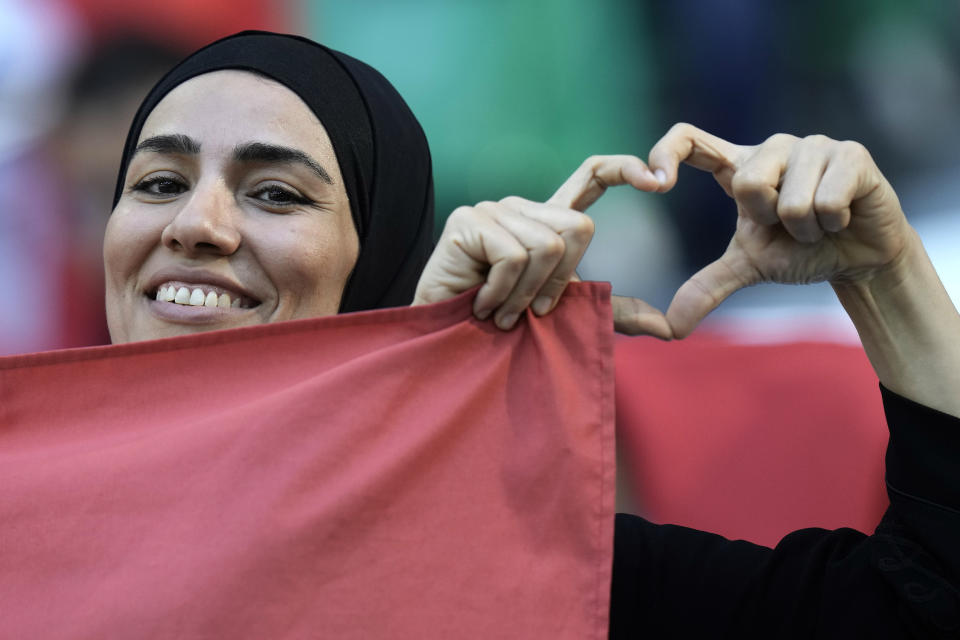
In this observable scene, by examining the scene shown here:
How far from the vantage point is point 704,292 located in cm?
108

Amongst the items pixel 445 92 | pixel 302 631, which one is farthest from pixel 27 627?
pixel 445 92

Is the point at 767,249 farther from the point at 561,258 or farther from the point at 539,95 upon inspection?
the point at 539,95

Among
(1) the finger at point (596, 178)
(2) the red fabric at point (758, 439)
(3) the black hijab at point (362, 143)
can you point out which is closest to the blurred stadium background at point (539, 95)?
(2) the red fabric at point (758, 439)

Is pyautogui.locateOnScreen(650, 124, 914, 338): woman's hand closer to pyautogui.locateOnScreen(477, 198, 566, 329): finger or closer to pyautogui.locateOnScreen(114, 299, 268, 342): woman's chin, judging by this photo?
pyautogui.locateOnScreen(477, 198, 566, 329): finger

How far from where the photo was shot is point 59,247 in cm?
244

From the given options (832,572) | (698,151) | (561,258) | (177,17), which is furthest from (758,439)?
(177,17)

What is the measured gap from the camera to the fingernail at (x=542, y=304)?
3.25ft

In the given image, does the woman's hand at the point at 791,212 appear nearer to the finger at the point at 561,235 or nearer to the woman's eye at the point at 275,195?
the finger at the point at 561,235

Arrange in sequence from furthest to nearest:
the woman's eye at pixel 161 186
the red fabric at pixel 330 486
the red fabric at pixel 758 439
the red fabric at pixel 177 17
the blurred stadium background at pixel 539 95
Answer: the red fabric at pixel 177 17, the blurred stadium background at pixel 539 95, the red fabric at pixel 758 439, the woman's eye at pixel 161 186, the red fabric at pixel 330 486

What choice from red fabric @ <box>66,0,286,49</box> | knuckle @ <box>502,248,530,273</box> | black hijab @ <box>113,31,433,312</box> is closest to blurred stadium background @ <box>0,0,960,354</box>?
red fabric @ <box>66,0,286,49</box>

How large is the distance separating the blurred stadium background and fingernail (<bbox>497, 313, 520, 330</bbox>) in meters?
1.43

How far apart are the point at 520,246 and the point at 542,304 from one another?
0.10m

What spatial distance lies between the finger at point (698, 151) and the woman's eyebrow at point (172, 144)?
636 millimetres

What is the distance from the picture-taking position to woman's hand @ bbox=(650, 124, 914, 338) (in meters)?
0.96
